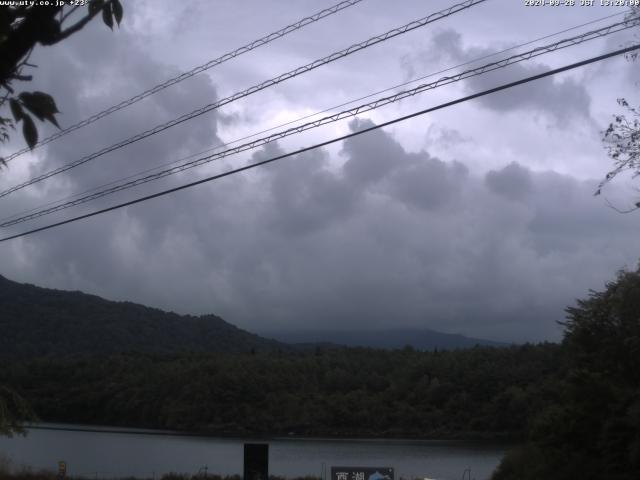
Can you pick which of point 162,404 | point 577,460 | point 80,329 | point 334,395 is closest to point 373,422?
point 334,395

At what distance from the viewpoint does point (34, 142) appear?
4.75 m

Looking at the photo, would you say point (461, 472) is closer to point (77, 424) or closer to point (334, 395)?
point (334, 395)

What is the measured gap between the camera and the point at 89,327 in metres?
92.2

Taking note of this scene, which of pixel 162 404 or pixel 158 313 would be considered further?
pixel 158 313

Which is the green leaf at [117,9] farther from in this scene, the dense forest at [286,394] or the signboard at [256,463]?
the dense forest at [286,394]

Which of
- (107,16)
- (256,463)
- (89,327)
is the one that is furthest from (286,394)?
(107,16)

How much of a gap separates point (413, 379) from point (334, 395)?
5.62m

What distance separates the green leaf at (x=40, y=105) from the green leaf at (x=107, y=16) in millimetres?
756

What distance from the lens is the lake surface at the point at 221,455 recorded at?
38688mm

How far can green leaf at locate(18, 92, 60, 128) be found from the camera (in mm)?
4582

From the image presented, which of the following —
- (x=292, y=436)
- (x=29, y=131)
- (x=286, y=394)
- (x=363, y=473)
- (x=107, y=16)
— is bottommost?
(x=363, y=473)

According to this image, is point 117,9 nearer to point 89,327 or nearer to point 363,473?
point 363,473

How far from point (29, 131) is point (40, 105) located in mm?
185

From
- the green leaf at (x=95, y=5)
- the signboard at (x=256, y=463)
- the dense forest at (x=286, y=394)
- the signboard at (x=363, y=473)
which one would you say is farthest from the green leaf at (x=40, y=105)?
the dense forest at (x=286, y=394)
